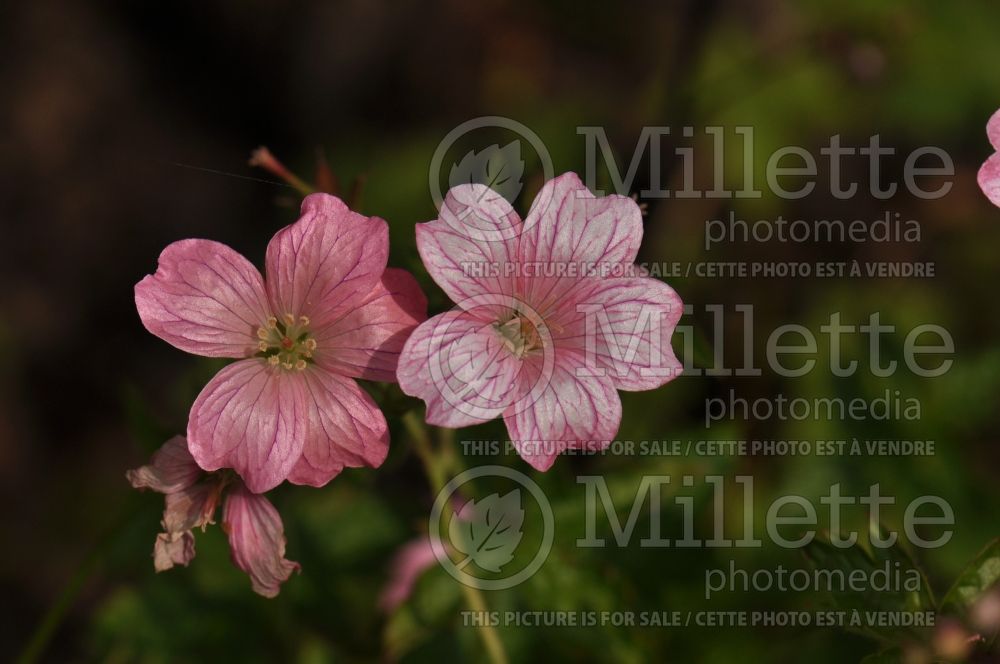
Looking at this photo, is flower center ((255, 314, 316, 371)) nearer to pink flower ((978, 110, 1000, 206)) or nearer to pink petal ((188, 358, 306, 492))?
pink petal ((188, 358, 306, 492))

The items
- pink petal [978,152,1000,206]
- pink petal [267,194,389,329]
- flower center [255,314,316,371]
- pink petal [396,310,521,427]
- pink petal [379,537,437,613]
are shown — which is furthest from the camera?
pink petal [379,537,437,613]

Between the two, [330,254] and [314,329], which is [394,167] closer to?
[314,329]

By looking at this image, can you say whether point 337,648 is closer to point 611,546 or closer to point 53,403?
point 611,546

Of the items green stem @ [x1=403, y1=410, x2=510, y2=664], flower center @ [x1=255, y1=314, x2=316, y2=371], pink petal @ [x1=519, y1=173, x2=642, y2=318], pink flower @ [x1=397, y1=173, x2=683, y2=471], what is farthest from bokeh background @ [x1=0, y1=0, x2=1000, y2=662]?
pink petal @ [x1=519, y1=173, x2=642, y2=318]

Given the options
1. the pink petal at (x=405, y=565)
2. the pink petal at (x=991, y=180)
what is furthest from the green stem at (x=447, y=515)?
the pink petal at (x=991, y=180)

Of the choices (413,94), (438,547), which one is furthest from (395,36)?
(438,547)
